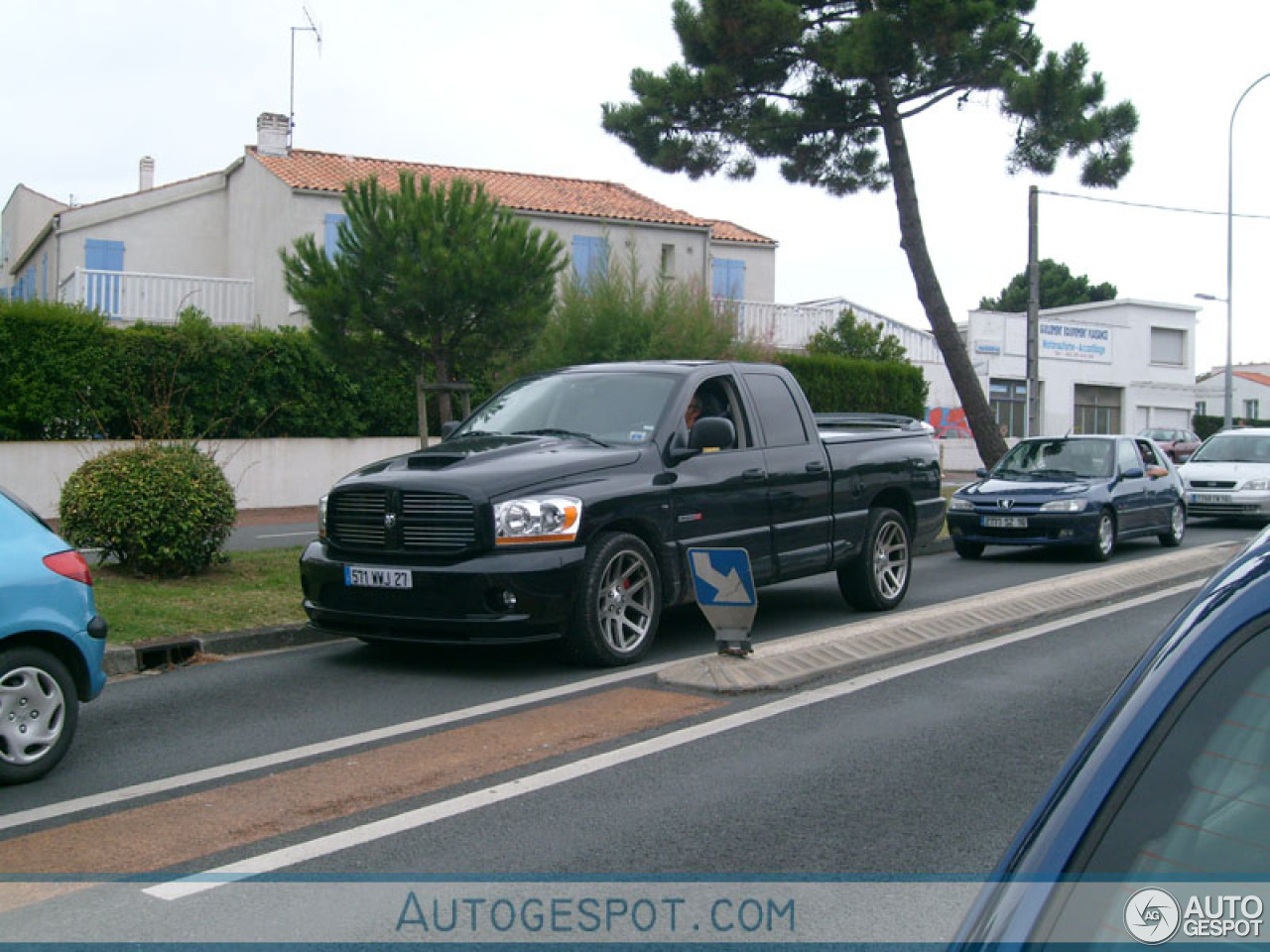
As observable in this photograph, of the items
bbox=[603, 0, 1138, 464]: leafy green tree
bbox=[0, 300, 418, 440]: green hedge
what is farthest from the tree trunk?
bbox=[0, 300, 418, 440]: green hedge

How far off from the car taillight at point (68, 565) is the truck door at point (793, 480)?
4.95 meters

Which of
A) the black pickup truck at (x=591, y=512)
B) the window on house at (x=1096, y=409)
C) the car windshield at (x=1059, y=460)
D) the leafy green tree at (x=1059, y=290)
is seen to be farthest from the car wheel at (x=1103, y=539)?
the leafy green tree at (x=1059, y=290)

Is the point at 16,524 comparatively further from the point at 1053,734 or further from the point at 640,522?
the point at 1053,734

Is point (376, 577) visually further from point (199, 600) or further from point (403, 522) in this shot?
point (199, 600)

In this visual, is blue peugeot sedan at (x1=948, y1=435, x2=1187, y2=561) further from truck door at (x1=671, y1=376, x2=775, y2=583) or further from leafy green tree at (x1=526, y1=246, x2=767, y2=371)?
leafy green tree at (x1=526, y1=246, x2=767, y2=371)

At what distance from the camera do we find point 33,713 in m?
5.65

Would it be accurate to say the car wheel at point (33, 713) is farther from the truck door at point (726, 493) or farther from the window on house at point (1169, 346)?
the window on house at point (1169, 346)

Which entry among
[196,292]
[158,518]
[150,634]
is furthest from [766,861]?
[196,292]

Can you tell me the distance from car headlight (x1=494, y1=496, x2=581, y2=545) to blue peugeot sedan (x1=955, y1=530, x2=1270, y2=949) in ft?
19.8

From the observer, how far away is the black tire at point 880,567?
10.5 meters

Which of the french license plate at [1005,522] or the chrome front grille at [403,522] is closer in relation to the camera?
the chrome front grille at [403,522]

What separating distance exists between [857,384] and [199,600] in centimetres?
2531

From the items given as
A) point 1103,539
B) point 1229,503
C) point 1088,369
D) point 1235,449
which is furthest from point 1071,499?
point 1088,369

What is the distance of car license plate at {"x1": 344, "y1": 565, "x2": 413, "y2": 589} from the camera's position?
25.4 ft
